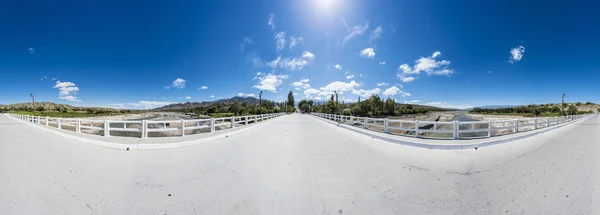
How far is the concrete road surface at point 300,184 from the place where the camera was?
11.0 ft

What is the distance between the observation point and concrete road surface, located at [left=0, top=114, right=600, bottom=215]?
3.35 m

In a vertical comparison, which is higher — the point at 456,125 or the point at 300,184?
the point at 456,125

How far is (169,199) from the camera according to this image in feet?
11.9

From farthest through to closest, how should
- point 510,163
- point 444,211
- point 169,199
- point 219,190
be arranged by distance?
point 510,163
point 219,190
point 169,199
point 444,211

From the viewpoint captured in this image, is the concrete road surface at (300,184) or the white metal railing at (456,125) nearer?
the concrete road surface at (300,184)

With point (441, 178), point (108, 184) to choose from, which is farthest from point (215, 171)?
point (441, 178)

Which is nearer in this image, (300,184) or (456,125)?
(300,184)

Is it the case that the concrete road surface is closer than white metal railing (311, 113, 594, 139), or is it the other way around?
the concrete road surface

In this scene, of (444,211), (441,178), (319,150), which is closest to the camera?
(444,211)

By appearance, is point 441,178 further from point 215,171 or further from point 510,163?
point 215,171

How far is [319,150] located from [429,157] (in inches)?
121

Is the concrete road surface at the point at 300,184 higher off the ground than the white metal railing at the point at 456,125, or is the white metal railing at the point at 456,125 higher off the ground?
the white metal railing at the point at 456,125

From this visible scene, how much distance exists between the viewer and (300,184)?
4.14m

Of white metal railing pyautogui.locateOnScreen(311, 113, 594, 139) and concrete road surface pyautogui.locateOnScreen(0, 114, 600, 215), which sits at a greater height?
white metal railing pyautogui.locateOnScreen(311, 113, 594, 139)
